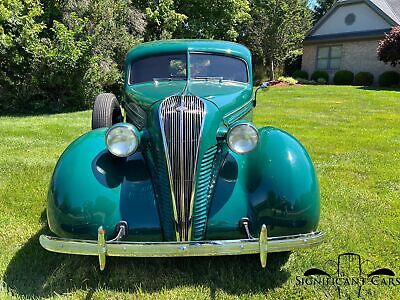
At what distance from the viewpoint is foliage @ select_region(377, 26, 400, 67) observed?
17328 mm

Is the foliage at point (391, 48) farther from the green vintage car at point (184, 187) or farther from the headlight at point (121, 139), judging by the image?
the headlight at point (121, 139)

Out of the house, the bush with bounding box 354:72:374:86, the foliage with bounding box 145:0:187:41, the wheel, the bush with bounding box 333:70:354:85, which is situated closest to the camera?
the wheel

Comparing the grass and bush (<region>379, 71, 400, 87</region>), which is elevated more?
bush (<region>379, 71, 400, 87</region>)

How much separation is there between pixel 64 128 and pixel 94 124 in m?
4.35

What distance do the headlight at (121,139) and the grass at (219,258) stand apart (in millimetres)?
900

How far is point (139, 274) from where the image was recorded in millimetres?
2789

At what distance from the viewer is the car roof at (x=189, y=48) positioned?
4.09m

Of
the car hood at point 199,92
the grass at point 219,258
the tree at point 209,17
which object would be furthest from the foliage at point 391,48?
the car hood at point 199,92

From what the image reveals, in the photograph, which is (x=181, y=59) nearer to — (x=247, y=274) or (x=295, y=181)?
(x=295, y=181)

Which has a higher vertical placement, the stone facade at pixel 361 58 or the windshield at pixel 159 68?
the stone facade at pixel 361 58

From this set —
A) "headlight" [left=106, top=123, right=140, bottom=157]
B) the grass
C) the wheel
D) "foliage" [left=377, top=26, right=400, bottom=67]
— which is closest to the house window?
"foliage" [left=377, top=26, right=400, bottom=67]

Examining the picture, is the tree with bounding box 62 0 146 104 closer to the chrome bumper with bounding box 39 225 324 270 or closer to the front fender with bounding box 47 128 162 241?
the front fender with bounding box 47 128 162 241

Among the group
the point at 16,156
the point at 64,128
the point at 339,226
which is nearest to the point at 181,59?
the point at 339,226

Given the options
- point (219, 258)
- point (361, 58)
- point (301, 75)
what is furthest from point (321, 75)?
point (219, 258)
